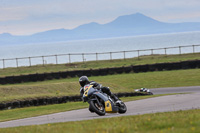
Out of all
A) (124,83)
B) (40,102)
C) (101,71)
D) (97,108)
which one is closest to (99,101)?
(97,108)

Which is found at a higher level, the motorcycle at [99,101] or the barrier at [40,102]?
the motorcycle at [99,101]

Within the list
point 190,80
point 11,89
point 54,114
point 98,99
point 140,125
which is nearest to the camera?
point 140,125

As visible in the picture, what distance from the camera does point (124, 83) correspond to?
Answer: 105ft

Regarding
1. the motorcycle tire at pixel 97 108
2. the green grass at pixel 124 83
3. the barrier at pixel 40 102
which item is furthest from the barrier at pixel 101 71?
the motorcycle tire at pixel 97 108

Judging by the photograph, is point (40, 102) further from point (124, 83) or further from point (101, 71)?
point (101, 71)

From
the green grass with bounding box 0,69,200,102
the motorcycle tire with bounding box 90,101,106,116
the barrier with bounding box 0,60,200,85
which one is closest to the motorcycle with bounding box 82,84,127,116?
the motorcycle tire with bounding box 90,101,106,116

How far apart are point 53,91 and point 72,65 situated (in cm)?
2337

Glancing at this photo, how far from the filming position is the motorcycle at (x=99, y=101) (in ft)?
43.1

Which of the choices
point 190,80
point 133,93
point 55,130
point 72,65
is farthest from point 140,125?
point 72,65

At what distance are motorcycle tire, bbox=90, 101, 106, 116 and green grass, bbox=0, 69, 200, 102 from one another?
7.78m

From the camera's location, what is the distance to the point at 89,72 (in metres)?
36.9

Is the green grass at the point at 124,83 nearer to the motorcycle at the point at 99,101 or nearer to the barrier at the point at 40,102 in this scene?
the barrier at the point at 40,102

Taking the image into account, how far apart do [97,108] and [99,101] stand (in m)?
0.33

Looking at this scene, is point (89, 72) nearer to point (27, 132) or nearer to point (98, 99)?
point (98, 99)
